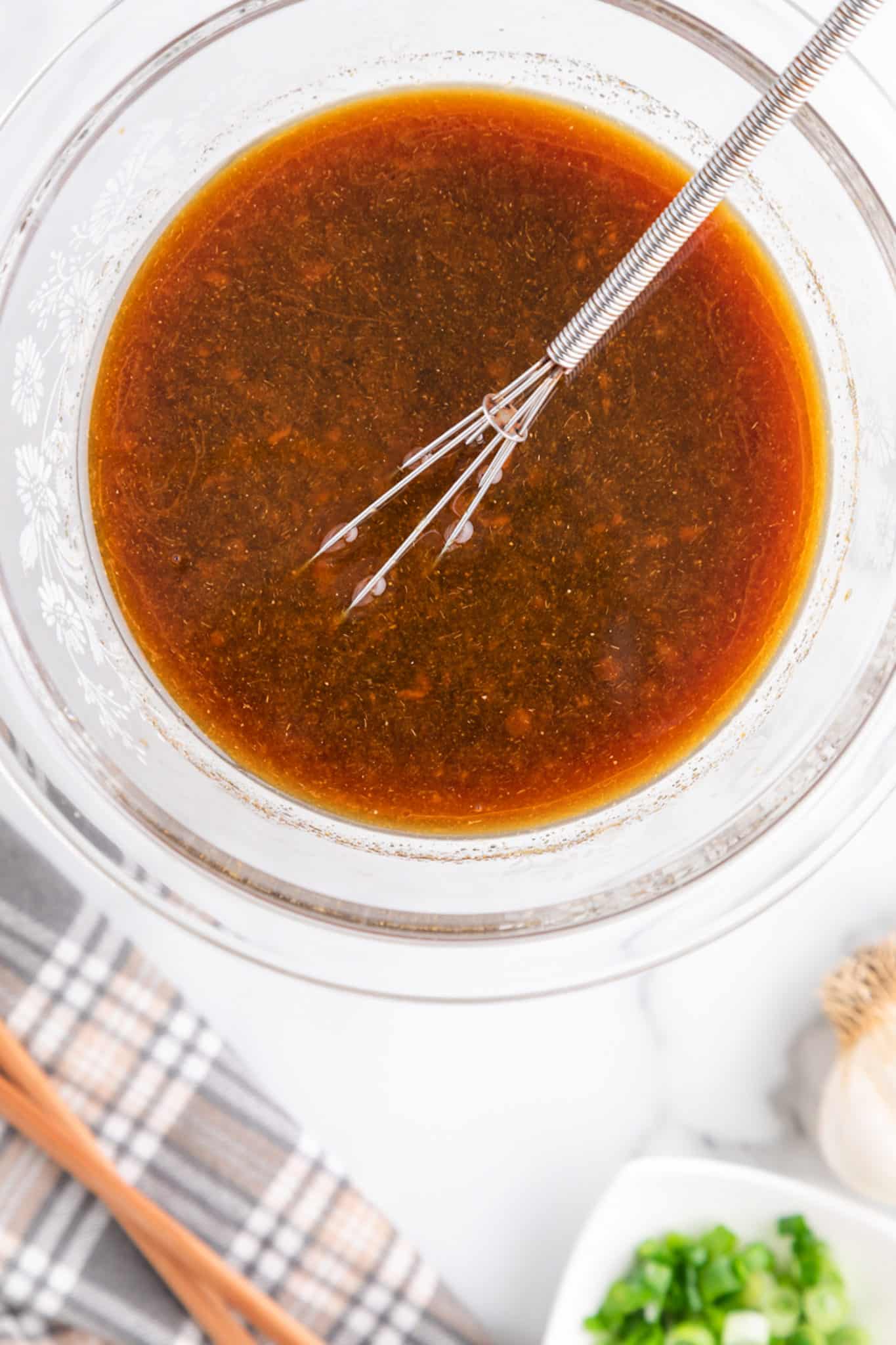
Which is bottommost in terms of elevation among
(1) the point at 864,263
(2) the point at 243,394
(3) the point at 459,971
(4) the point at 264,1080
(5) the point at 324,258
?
(4) the point at 264,1080

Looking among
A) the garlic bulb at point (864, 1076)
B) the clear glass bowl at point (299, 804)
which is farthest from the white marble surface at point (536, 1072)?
the clear glass bowl at point (299, 804)

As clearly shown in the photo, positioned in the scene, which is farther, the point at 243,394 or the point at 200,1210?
the point at 200,1210

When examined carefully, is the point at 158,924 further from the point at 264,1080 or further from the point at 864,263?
the point at 864,263

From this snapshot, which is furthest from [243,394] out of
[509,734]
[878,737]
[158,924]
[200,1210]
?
[200,1210]

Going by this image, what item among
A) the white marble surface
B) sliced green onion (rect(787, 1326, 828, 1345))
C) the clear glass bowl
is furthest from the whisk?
sliced green onion (rect(787, 1326, 828, 1345))

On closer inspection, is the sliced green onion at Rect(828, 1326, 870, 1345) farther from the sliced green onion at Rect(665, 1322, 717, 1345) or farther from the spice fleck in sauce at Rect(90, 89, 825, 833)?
the spice fleck in sauce at Rect(90, 89, 825, 833)

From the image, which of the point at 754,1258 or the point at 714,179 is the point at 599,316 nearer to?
the point at 714,179
